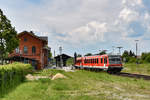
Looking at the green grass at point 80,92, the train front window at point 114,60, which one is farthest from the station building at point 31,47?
the green grass at point 80,92

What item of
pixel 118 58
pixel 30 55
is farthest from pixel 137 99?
pixel 30 55

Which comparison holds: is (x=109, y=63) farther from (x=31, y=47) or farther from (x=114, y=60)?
(x=31, y=47)

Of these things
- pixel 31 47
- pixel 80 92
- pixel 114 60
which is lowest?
pixel 80 92

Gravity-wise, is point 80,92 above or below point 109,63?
below

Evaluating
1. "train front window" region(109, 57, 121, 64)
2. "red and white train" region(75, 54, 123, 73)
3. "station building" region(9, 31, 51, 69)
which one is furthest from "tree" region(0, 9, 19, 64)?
"station building" region(9, 31, 51, 69)

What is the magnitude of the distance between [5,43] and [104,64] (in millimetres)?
15069

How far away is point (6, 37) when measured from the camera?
3008 cm

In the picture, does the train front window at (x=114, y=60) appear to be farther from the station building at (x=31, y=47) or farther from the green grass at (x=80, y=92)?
the station building at (x=31, y=47)

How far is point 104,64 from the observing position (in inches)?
1170

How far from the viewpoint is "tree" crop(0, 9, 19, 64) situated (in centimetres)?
2948

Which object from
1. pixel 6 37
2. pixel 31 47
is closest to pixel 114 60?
pixel 6 37

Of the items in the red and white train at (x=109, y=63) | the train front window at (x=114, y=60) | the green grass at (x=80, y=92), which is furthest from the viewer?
the train front window at (x=114, y=60)

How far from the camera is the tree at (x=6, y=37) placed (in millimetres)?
29484

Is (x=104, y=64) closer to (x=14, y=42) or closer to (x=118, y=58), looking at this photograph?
(x=118, y=58)
